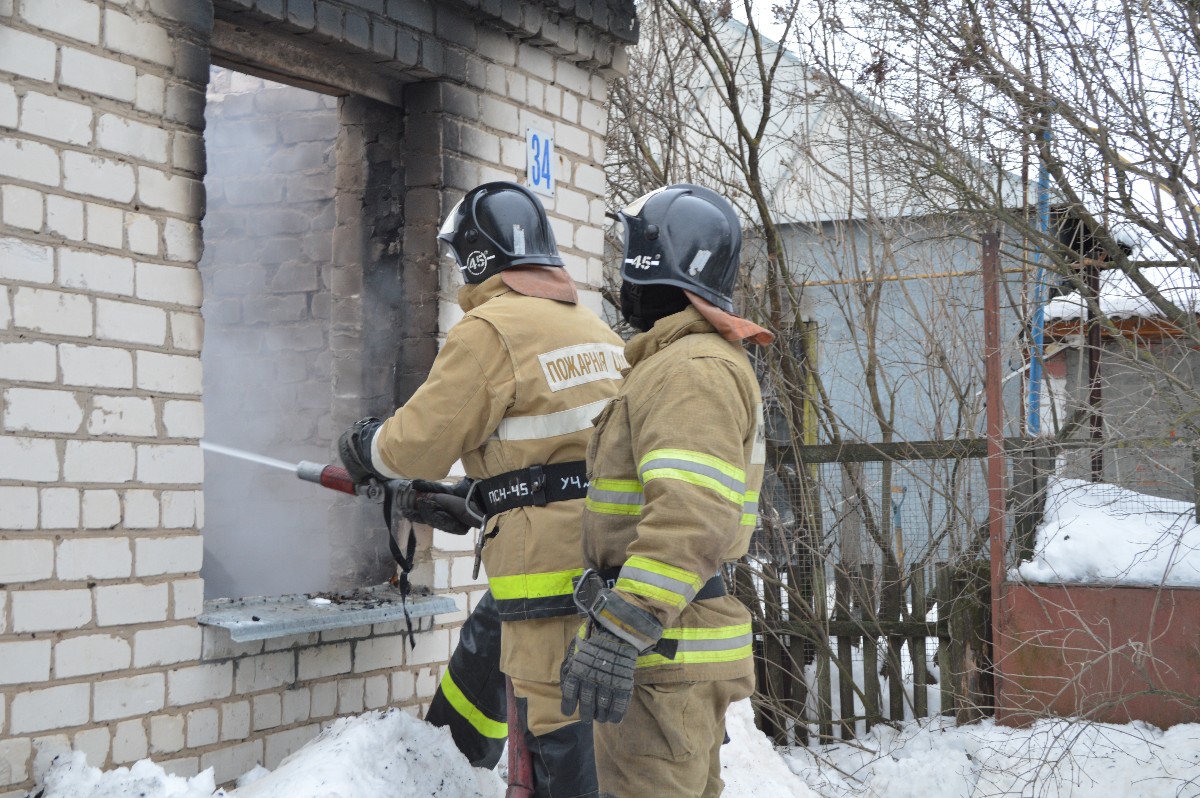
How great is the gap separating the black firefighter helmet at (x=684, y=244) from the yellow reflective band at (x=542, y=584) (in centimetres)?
90

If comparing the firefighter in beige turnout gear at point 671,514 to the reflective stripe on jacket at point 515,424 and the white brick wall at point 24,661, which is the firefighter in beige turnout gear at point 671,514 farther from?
the white brick wall at point 24,661

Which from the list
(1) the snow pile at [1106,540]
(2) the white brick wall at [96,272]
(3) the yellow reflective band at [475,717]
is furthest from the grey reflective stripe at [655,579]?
(1) the snow pile at [1106,540]

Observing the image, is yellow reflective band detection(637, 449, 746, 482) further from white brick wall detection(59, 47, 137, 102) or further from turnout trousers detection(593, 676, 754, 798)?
white brick wall detection(59, 47, 137, 102)

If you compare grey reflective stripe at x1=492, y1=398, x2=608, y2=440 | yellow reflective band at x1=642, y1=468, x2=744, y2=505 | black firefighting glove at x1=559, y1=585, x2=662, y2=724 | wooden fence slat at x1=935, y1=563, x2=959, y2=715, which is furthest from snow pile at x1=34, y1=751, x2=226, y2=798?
A: wooden fence slat at x1=935, y1=563, x2=959, y2=715

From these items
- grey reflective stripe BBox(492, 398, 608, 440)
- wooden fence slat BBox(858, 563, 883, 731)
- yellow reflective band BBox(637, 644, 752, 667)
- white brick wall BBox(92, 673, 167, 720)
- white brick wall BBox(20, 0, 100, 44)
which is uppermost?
white brick wall BBox(20, 0, 100, 44)

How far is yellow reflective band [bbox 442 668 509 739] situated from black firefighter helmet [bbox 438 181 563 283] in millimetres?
1503

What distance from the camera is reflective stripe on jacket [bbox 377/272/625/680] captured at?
3.48 metres

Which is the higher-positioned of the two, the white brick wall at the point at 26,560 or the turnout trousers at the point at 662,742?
the white brick wall at the point at 26,560

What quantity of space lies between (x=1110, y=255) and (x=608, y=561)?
11.1ft

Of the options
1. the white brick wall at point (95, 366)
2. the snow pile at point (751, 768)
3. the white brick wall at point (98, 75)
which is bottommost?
the snow pile at point (751, 768)

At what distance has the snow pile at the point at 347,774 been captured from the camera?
3.66 metres

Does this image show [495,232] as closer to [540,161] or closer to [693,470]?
[693,470]

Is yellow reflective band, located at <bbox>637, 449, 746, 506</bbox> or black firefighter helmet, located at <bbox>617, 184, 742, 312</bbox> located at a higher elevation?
black firefighter helmet, located at <bbox>617, 184, 742, 312</bbox>

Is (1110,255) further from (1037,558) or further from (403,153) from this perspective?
(403,153)
